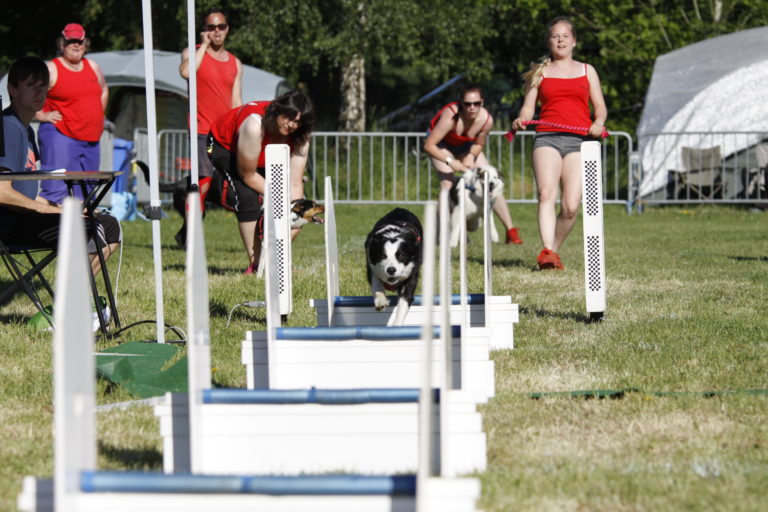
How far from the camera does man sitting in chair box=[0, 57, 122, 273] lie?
17.1 ft

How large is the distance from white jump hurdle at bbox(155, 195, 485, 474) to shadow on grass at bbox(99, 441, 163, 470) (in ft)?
0.63

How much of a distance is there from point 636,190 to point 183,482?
15028 millimetres

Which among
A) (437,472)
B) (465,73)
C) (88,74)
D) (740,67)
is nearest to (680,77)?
(740,67)

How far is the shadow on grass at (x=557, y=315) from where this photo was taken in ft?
19.0

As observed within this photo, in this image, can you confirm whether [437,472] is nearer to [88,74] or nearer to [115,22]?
[88,74]

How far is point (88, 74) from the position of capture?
8.70 meters

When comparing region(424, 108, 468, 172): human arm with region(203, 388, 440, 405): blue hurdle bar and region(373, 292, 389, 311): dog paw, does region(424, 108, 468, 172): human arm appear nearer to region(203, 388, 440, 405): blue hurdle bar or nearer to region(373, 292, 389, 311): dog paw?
region(373, 292, 389, 311): dog paw

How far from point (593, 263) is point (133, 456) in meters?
3.01

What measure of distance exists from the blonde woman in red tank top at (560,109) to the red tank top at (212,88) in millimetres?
2467

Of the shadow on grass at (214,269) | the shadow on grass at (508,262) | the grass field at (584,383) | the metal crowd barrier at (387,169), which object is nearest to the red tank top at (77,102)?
the grass field at (584,383)

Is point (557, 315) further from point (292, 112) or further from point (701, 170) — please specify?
point (701, 170)

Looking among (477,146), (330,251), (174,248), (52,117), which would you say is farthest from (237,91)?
(330,251)

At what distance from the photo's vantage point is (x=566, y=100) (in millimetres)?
7371

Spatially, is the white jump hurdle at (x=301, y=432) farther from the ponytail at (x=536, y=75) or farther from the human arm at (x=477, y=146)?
the human arm at (x=477, y=146)
